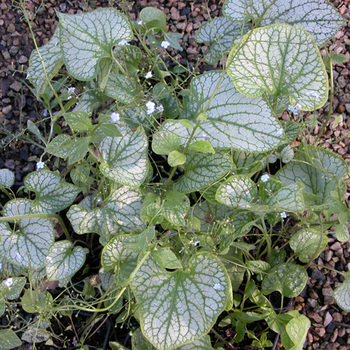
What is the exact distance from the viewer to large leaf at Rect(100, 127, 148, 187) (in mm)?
1317

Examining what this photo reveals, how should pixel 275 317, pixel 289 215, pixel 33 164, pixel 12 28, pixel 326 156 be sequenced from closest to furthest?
1. pixel 275 317
2. pixel 326 156
3. pixel 289 215
4. pixel 33 164
5. pixel 12 28

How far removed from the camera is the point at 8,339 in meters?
1.37

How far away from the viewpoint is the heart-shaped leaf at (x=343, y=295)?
4.32 feet

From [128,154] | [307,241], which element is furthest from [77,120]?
[307,241]

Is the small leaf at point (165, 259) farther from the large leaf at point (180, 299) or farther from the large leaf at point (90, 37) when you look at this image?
the large leaf at point (90, 37)

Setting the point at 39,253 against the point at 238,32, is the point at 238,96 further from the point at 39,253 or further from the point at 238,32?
the point at 39,253

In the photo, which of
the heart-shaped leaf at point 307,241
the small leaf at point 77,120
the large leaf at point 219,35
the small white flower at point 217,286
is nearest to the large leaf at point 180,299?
the small white flower at point 217,286

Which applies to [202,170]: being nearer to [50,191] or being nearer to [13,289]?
[50,191]

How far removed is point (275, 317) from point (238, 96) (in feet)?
2.56

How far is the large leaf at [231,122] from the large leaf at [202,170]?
5cm

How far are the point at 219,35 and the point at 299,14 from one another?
34 centimetres

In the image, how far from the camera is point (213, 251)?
1.32m

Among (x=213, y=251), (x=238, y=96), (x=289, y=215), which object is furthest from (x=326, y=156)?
(x=213, y=251)

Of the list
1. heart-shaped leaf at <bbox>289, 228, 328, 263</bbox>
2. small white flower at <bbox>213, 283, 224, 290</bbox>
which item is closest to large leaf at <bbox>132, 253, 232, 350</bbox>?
small white flower at <bbox>213, 283, 224, 290</bbox>
